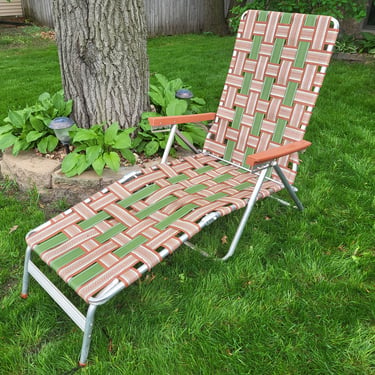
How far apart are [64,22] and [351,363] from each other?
9.57 ft

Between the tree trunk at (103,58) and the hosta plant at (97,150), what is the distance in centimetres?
22

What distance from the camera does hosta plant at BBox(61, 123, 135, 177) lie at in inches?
113

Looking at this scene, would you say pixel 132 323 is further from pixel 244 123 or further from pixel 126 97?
pixel 126 97

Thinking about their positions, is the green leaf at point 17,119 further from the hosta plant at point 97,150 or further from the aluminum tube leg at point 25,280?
the aluminum tube leg at point 25,280

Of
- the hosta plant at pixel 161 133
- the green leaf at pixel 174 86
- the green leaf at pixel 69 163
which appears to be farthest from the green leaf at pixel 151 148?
the green leaf at pixel 174 86

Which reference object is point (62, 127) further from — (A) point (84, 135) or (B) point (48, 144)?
(B) point (48, 144)

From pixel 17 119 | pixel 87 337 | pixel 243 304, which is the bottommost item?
pixel 243 304

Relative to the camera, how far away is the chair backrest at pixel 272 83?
254 centimetres

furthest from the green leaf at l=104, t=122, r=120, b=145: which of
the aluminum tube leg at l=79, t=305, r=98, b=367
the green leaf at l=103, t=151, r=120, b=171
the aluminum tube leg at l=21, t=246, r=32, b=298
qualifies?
the aluminum tube leg at l=79, t=305, r=98, b=367

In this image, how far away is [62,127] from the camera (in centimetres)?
294

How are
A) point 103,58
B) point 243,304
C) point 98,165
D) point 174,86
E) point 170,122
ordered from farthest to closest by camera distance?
point 174,86, point 103,58, point 98,165, point 170,122, point 243,304

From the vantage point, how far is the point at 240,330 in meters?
1.92

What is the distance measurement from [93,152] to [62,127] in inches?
12.3

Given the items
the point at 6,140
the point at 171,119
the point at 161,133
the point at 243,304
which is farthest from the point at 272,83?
the point at 6,140
